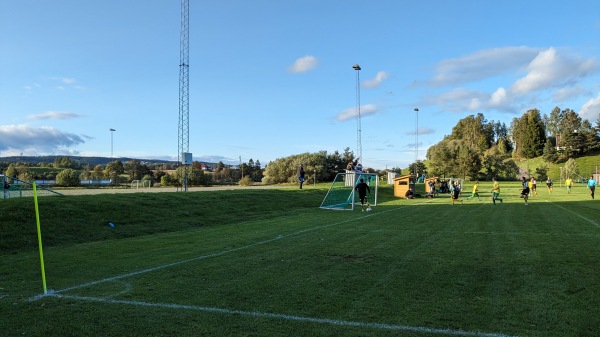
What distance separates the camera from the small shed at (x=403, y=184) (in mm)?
37528

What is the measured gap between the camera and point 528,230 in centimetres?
1396

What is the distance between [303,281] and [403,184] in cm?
3222

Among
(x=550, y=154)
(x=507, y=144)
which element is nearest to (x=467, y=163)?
(x=550, y=154)

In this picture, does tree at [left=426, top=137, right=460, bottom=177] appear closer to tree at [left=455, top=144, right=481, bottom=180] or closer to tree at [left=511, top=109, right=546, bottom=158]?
tree at [left=455, top=144, right=481, bottom=180]

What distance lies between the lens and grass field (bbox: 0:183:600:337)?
5168mm

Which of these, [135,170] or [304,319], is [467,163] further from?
[304,319]

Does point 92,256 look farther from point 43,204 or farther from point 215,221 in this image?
point 215,221

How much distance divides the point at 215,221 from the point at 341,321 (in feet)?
49.1

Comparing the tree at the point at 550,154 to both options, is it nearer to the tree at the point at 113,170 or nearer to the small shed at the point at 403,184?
the small shed at the point at 403,184

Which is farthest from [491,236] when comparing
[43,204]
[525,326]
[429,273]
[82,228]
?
[43,204]

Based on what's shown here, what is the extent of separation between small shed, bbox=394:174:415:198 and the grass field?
22.3m

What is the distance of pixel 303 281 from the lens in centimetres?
728

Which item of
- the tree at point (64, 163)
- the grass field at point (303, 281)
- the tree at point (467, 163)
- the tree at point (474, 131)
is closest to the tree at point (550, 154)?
the tree at point (474, 131)

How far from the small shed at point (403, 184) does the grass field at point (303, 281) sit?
73.0ft
